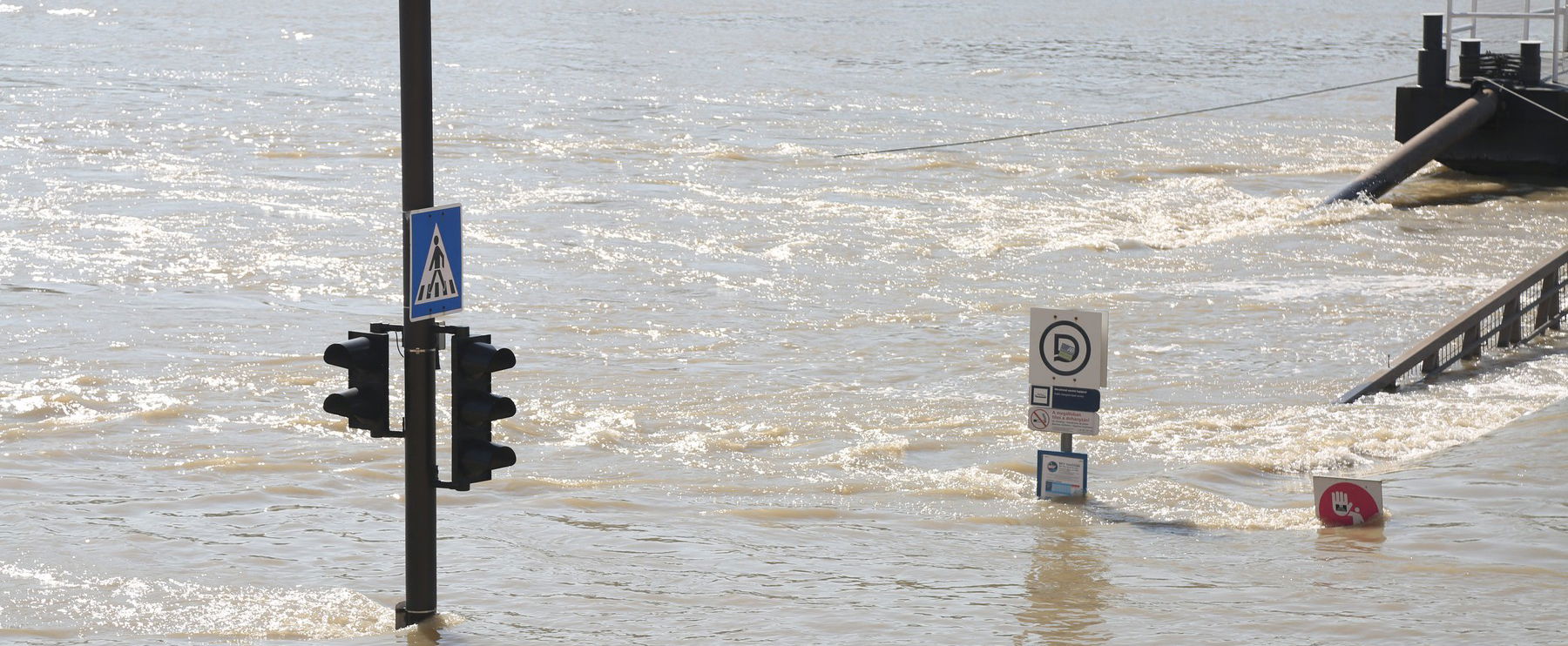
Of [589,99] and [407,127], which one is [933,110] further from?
[407,127]

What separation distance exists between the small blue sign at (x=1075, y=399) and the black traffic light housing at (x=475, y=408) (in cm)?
383

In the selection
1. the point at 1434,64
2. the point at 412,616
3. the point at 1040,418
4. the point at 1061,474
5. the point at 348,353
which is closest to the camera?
the point at 348,353

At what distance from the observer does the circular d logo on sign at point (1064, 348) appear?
34.9 feet

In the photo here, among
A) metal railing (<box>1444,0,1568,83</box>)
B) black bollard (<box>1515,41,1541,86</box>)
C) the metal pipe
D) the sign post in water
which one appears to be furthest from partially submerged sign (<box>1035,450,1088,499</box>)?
black bollard (<box>1515,41,1541,86</box>)

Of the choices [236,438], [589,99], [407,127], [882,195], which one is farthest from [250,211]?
[407,127]

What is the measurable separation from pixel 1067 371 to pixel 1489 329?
5.92 meters

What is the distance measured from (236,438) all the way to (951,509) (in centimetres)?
540

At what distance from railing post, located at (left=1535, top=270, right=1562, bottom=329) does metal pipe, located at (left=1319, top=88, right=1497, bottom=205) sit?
10.1 metres

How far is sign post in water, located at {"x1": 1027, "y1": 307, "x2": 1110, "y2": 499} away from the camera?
10.6 m

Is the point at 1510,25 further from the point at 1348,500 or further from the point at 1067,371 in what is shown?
the point at 1348,500

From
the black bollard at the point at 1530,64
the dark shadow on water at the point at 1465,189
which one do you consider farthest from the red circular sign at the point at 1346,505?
the black bollard at the point at 1530,64

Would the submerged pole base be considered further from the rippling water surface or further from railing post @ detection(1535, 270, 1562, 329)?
railing post @ detection(1535, 270, 1562, 329)

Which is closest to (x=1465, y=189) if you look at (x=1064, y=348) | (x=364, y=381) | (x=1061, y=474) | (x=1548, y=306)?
(x=1548, y=306)

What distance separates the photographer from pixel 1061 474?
11016mm
